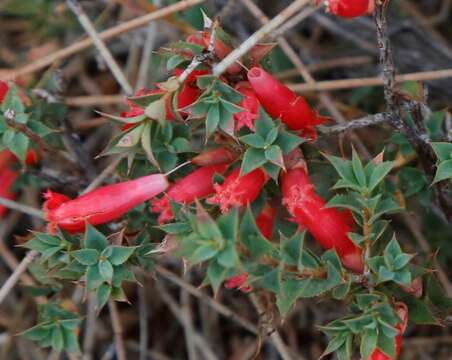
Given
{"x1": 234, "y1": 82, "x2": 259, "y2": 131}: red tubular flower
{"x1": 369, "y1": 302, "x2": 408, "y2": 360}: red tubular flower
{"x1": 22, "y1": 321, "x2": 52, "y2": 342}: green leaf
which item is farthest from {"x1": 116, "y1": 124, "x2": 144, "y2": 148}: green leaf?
{"x1": 369, "y1": 302, "x2": 408, "y2": 360}: red tubular flower

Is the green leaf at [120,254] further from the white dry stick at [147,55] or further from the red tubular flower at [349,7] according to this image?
the white dry stick at [147,55]

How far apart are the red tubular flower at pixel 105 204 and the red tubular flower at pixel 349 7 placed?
0.58m

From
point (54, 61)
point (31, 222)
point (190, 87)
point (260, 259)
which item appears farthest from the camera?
point (31, 222)

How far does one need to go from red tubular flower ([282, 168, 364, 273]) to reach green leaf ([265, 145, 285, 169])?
0.13 m

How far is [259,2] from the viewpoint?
324cm

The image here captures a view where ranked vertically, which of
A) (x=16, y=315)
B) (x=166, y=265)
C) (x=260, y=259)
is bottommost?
(x=16, y=315)

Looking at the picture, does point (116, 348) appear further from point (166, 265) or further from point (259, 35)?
point (259, 35)

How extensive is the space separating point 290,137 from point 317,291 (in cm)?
A: 38

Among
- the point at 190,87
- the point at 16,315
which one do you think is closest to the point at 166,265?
the point at 16,315

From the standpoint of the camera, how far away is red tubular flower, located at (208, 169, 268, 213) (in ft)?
5.80

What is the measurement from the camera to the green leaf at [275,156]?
172cm

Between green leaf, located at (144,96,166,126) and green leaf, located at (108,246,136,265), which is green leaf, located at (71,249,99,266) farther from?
green leaf, located at (144,96,166,126)

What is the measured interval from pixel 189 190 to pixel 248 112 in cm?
26

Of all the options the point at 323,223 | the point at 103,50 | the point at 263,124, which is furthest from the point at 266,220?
the point at 103,50
